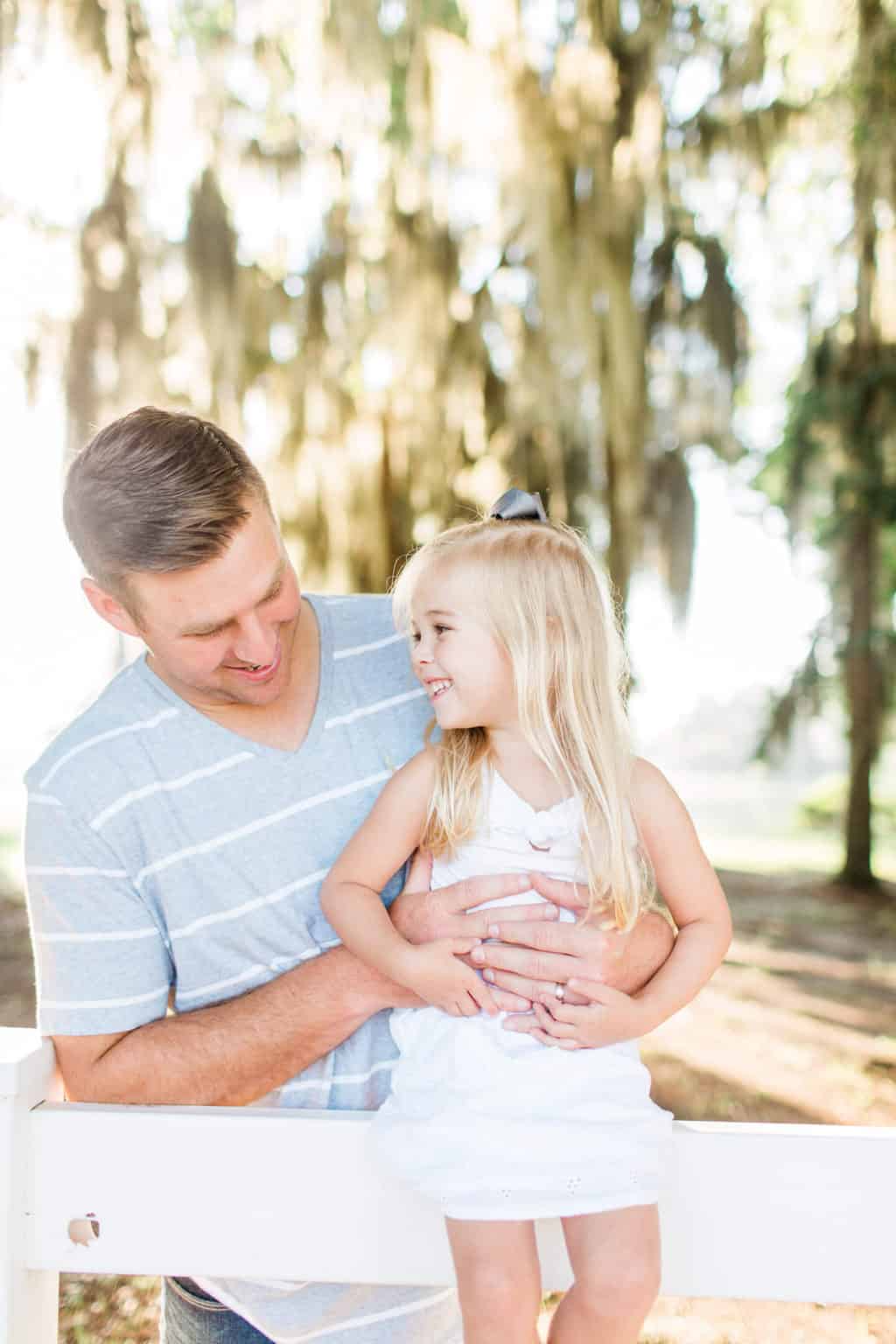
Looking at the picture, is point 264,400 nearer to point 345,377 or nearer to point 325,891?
point 345,377

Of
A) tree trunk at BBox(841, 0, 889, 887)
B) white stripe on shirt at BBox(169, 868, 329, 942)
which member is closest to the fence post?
white stripe on shirt at BBox(169, 868, 329, 942)

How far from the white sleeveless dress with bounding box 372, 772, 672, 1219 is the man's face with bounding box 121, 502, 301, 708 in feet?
1.65

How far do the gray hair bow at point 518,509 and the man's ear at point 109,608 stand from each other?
581mm

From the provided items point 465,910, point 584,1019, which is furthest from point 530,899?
point 584,1019

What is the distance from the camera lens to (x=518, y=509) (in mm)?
1866

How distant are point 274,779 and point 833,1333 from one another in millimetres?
2837

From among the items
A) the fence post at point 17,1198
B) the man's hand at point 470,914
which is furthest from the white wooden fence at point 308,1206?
the man's hand at point 470,914

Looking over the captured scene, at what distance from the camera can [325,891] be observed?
1.70 meters

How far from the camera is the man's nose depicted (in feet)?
5.73

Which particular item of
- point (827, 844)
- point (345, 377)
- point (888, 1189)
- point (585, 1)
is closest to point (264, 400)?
point (345, 377)

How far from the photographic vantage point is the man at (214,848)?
167 centimetres

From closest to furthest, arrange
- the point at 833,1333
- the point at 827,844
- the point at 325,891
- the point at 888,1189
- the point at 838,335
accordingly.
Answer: the point at 888,1189 < the point at 325,891 < the point at 833,1333 < the point at 838,335 < the point at 827,844

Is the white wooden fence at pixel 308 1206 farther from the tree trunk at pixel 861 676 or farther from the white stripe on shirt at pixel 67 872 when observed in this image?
the tree trunk at pixel 861 676

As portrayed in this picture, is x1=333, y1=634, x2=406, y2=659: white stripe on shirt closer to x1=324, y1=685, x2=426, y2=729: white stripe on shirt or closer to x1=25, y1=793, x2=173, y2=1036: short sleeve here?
x1=324, y1=685, x2=426, y2=729: white stripe on shirt
